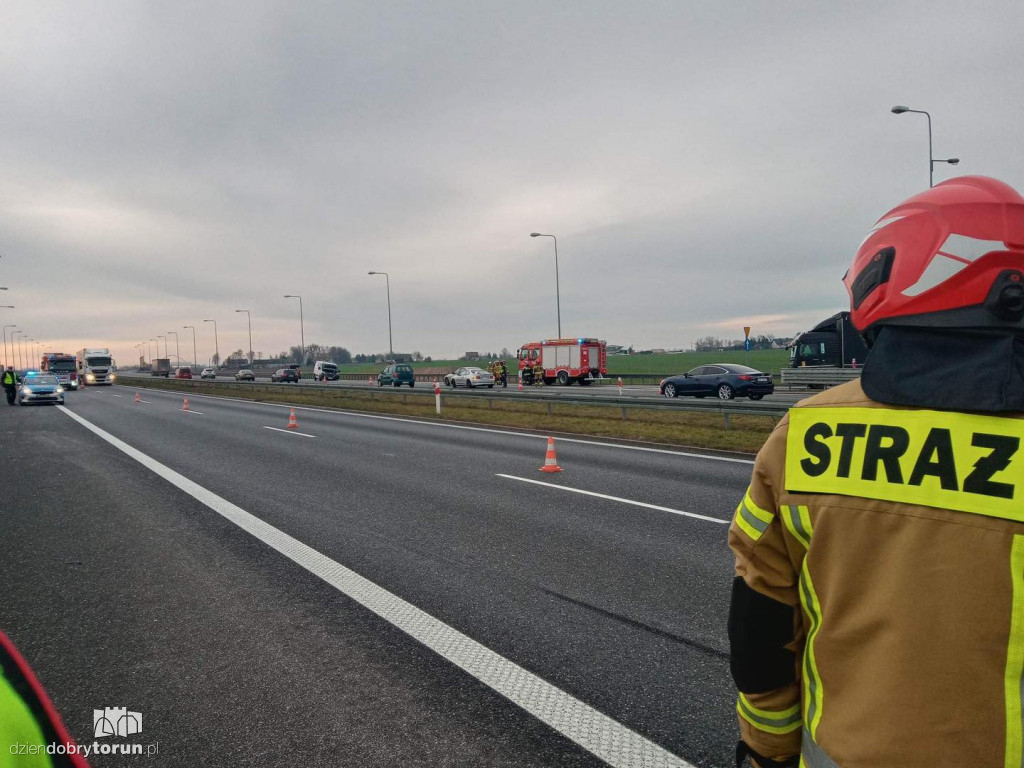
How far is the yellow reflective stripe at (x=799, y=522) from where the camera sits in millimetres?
1529

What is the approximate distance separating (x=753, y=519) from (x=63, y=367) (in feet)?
193

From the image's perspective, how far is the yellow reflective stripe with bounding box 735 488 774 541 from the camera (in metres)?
1.62

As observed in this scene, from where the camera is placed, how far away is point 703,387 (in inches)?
990

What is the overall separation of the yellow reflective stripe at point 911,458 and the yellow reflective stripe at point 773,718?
1.98 feet

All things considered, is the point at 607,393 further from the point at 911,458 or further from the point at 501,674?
the point at 911,458

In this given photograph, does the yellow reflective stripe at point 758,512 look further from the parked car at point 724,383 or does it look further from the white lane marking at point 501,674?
the parked car at point 724,383

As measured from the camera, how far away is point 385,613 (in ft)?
14.8

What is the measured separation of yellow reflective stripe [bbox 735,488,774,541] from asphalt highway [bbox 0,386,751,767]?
Answer: 5.69 ft

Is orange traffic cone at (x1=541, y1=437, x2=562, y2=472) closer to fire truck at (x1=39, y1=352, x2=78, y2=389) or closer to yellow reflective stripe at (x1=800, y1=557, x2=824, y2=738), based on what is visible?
yellow reflective stripe at (x1=800, y1=557, x2=824, y2=738)

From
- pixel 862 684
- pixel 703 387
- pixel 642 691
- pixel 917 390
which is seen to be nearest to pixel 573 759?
pixel 642 691

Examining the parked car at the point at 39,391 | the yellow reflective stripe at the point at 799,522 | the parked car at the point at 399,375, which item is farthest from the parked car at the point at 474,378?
the yellow reflective stripe at the point at 799,522

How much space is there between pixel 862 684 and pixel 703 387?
24.7 metres

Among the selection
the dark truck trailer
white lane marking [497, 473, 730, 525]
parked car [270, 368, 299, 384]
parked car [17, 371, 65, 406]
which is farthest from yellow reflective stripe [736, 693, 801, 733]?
parked car [270, 368, 299, 384]

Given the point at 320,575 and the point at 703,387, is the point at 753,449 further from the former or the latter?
the point at 703,387
